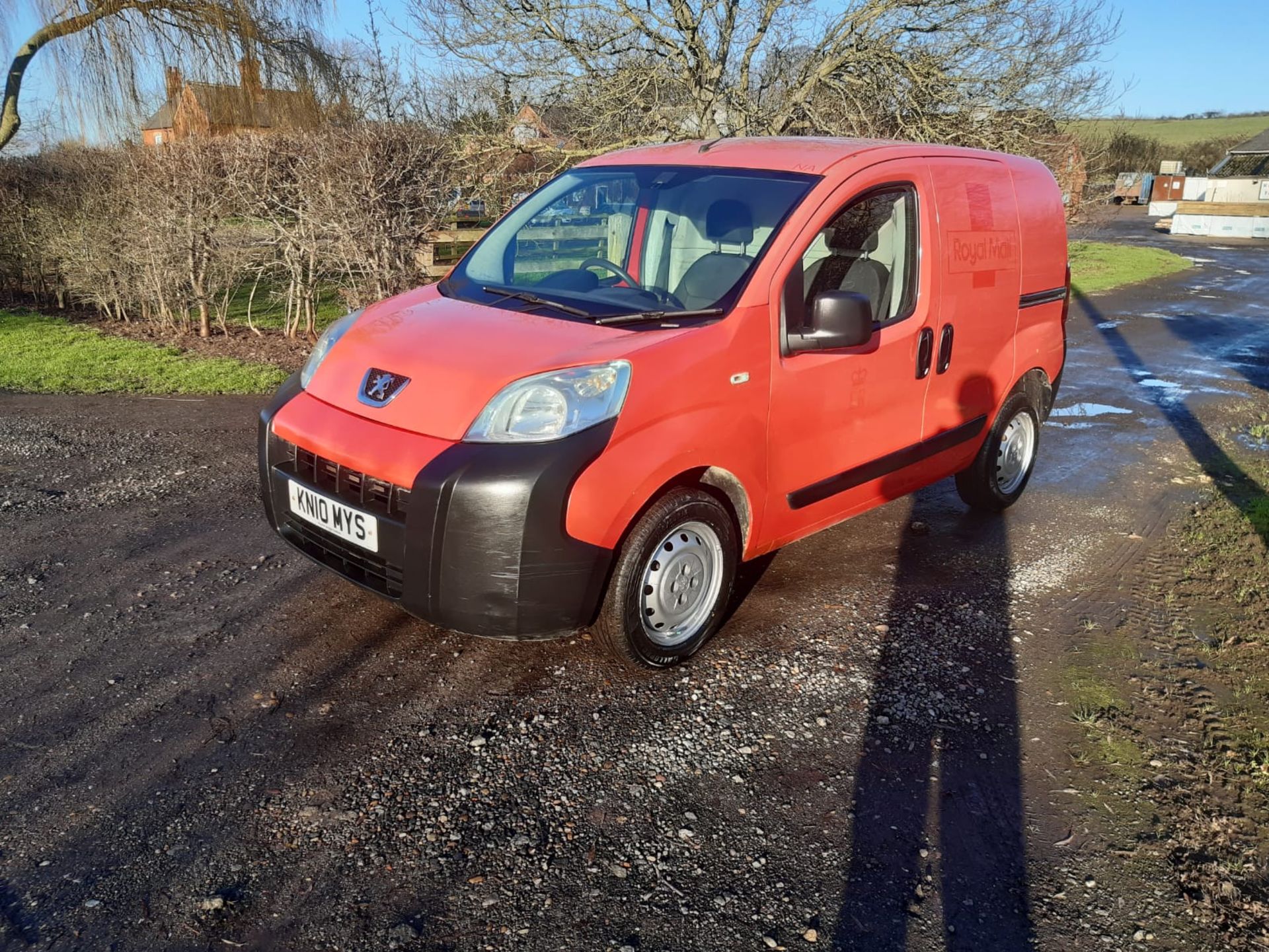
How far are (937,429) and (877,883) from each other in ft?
9.11

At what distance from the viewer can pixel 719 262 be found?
13.0ft

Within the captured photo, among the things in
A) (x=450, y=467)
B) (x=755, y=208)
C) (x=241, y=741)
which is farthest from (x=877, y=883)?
(x=755, y=208)

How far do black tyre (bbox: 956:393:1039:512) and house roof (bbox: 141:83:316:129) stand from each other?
976cm

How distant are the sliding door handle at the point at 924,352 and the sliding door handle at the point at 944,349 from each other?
0.28 ft

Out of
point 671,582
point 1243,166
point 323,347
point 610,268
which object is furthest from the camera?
point 1243,166

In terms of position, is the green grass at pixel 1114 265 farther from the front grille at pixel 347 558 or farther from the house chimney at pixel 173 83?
the front grille at pixel 347 558

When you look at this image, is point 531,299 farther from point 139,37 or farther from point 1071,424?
point 139,37

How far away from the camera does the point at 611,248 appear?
175 inches

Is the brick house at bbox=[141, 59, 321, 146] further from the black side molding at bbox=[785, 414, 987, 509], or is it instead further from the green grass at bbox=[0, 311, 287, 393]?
the black side molding at bbox=[785, 414, 987, 509]

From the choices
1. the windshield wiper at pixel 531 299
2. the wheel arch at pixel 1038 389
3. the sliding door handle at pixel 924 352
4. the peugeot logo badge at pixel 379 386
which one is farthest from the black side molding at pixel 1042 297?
the peugeot logo badge at pixel 379 386

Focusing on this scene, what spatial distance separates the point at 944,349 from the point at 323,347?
3.02 m

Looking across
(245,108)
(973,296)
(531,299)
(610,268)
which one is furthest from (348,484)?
(245,108)

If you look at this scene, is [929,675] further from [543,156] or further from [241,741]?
[543,156]

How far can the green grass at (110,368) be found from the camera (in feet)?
28.2
